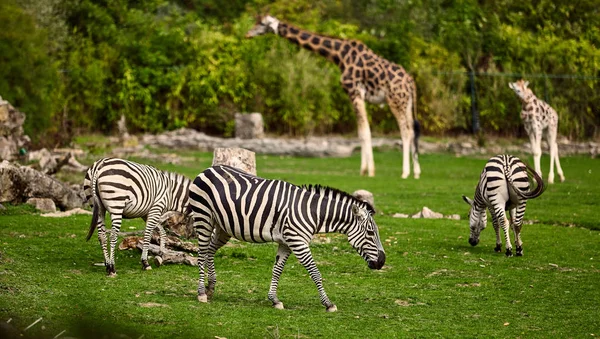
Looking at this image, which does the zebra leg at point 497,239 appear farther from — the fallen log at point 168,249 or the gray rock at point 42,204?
A: the gray rock at point 42,204

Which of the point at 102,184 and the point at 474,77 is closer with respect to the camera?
the point at 102,184

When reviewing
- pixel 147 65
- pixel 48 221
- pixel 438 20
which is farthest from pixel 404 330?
pixel 438 20

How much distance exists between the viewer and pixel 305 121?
34.7 meters

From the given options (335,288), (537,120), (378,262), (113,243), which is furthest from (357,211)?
(537,120)

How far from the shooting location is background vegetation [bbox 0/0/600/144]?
3409cm

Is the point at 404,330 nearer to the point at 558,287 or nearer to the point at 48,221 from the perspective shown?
the point at 558,287

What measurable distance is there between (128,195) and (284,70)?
23619 millimetres

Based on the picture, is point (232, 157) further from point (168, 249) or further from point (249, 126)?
point (249, 126)

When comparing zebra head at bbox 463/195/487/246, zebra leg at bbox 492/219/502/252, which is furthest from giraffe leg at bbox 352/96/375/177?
zebra leg at bbox 492/219/502/252

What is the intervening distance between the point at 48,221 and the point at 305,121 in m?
19.9

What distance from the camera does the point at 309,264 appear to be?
9.99m

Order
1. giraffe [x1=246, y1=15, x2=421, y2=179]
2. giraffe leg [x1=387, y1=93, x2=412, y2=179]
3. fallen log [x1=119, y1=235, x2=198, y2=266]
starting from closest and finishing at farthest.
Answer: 1. fallen log [x1=119, y1=235, x2=198, y2=266]
2. giraffe [x1=246, y1=15, x2=421, y2=179]
3. giraffe leg [x1=387, y1=93, x2=412, y2=179]

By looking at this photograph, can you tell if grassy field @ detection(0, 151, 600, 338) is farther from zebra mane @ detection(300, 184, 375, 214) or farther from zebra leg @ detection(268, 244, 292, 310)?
zebra mane @ detection(300, 184, 375, 214)

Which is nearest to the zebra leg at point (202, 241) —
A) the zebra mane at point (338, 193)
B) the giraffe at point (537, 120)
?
the zebra mane at point (338, 193)
